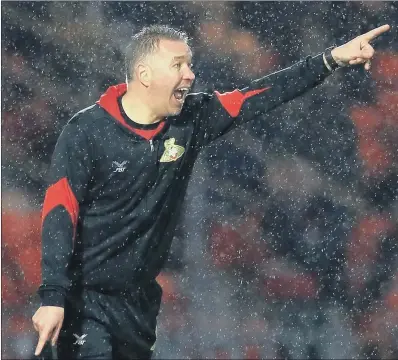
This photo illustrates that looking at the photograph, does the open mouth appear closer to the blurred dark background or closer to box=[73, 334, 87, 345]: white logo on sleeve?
box=[73, 334, 87, 345]: white logo on sleeve

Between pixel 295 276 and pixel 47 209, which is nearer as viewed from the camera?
pixel 47 209

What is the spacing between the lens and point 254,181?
16.2 feet

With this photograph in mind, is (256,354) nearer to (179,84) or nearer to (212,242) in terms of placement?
(212,242)

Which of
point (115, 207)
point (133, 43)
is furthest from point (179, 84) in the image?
point (115, 207)

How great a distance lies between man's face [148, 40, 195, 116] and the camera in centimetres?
300

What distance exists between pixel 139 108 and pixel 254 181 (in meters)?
1.97

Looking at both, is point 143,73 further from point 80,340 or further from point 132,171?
point 80,340

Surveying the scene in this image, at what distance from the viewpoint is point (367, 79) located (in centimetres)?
490

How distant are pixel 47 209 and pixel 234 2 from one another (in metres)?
2.27

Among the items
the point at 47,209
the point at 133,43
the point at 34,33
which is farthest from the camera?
the point at 34,33

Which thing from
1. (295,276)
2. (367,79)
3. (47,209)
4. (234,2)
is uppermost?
(234,2)

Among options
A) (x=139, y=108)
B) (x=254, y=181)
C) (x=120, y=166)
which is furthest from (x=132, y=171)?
(x=254, y=181)

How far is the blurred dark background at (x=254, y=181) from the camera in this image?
15.9ft

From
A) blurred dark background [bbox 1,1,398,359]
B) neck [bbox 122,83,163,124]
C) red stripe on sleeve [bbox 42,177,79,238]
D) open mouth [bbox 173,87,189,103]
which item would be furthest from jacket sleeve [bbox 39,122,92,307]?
blurred dark background [bbox 1,1,398,359]
